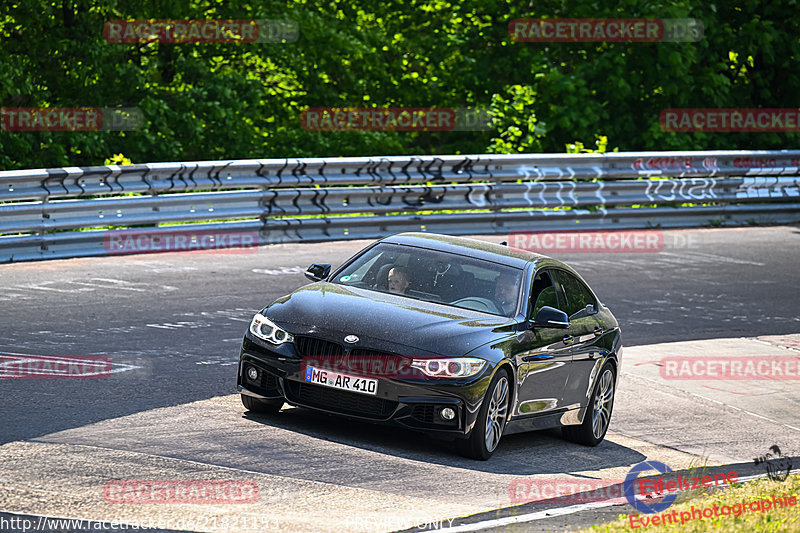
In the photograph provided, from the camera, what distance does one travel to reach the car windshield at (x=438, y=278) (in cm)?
973

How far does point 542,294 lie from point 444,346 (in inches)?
61.8

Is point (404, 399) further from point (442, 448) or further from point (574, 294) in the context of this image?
point (574, 294)

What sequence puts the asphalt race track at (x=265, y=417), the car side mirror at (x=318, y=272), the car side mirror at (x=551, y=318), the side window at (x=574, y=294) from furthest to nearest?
the side window at (x=574, y=294), the car side mirror at (x=318, y=272), the car side mirror at (x=551, y=318), the asphalt race track at (x=265, y=417)

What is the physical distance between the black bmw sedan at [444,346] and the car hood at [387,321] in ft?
0.03

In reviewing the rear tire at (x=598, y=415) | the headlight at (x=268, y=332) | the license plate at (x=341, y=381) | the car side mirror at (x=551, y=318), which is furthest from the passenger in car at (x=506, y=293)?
the headlight at (x=268, y=332)

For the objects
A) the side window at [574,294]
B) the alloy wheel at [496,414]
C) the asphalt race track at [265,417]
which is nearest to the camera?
the asphalt race track at [265,417]

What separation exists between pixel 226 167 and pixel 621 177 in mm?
7916

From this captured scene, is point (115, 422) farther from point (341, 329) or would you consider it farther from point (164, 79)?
point (164, 79)

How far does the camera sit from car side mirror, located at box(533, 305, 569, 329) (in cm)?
947

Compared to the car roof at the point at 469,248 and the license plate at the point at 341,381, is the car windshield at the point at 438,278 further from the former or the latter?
the license plate at the point at 341,381

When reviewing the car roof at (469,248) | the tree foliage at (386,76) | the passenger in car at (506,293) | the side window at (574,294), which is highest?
the tree foliage at (386,76)

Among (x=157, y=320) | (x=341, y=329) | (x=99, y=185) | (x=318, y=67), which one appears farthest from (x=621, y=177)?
(x=341, y=329)

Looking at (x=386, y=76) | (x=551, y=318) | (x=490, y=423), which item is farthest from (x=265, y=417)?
(x=386, y=76)

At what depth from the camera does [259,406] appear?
9.34m
